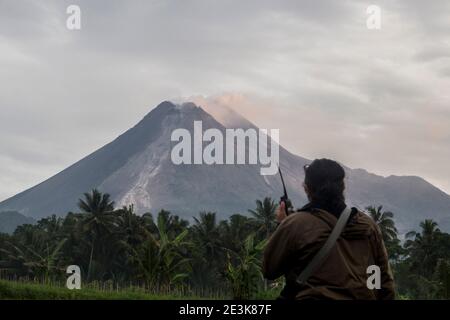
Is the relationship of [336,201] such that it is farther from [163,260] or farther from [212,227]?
[212,227]

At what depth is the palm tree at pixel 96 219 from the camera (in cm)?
7288

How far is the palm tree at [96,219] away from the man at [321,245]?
68.4m

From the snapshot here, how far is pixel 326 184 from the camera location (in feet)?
15.2

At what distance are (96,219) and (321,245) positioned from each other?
230 feet

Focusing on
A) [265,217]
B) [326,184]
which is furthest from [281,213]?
[265,217]

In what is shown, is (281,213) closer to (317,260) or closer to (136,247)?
(317,260)

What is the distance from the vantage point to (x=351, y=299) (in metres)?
4.41

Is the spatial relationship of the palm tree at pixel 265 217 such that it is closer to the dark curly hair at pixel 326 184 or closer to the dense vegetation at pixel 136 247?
the dense vegetation at pixel 136 247

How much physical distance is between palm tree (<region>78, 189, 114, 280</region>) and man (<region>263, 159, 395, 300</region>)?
68432 mm

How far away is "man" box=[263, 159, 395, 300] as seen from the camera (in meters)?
4.38

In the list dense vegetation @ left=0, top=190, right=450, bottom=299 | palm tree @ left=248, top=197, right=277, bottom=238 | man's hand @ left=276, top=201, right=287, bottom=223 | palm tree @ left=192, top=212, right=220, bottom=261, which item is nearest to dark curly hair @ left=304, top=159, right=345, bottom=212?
man's hand @ left=276, top=201, right=287, bottom=223

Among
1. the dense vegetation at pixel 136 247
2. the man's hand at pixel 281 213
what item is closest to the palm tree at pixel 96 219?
the dense vegetation at pixel 136 247
